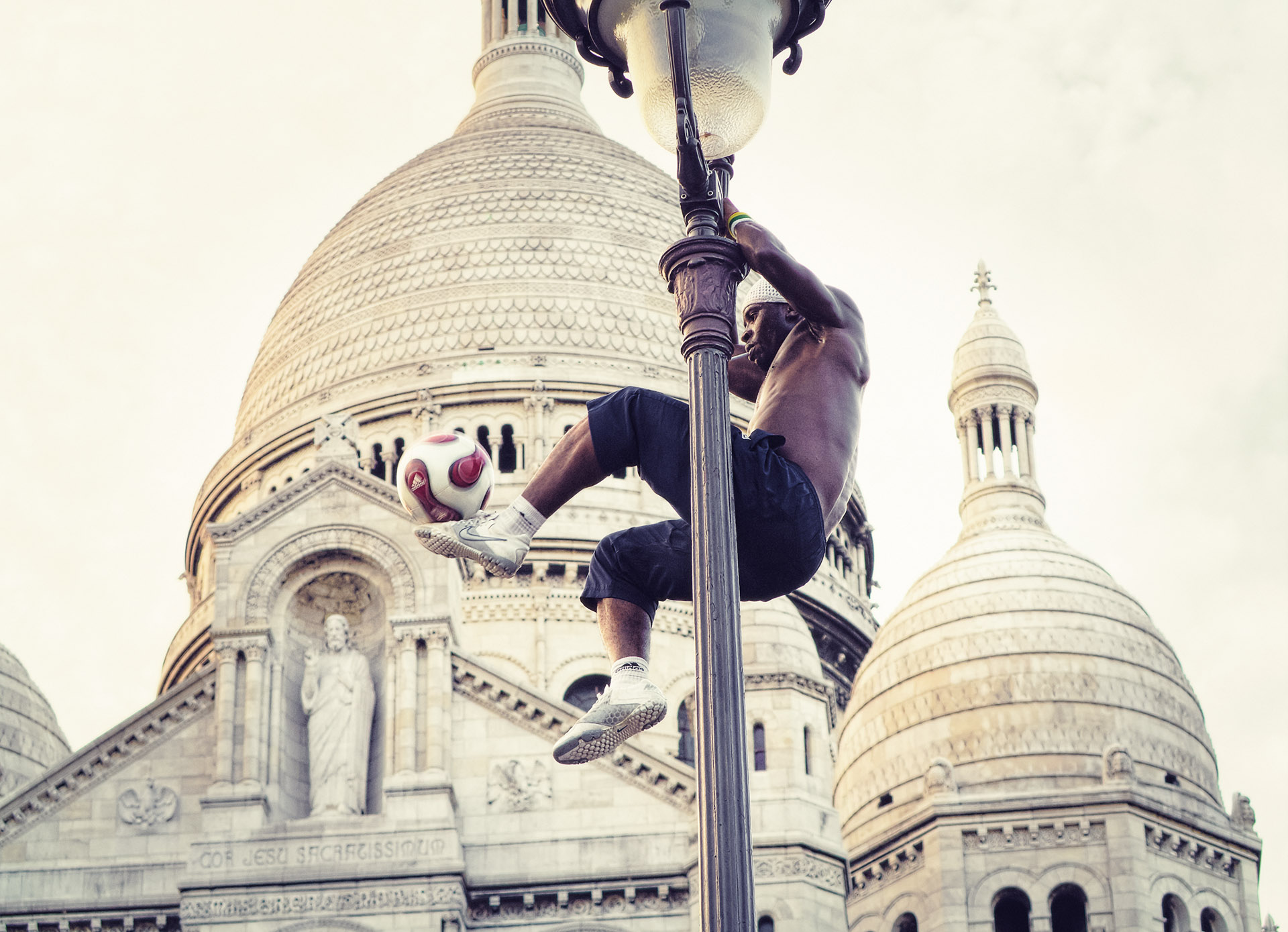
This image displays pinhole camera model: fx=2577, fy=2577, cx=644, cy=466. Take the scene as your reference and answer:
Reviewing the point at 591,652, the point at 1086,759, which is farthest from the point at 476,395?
the point at 1086,759

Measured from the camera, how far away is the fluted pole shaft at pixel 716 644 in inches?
317

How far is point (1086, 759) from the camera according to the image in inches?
1549

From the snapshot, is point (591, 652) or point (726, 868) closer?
point (726, 868)

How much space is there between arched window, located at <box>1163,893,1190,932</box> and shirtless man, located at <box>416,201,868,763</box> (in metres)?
30.1

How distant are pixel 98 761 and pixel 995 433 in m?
23.9

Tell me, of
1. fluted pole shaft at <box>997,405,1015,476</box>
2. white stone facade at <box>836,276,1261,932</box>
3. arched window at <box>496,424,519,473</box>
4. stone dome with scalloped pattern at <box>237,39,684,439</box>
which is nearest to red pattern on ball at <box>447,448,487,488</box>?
white stone facade at <box>836,276,1261,932</box>

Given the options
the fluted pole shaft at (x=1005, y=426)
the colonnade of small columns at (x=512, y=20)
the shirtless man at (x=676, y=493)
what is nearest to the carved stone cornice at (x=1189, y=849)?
the fluted pole shaft at (x=1005, y=426)

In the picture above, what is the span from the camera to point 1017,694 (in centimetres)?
4053

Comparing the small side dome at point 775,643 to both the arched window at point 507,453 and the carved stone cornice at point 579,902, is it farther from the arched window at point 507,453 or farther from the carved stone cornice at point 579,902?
the arched window at point 507,453

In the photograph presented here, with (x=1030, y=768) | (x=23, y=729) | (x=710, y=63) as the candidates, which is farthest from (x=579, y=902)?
(x=710, y=63)

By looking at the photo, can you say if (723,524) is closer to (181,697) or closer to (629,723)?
(629,723)

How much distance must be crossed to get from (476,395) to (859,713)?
10.1 metres

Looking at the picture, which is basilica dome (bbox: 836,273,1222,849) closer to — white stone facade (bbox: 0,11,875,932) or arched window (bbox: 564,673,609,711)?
arched window (bbox: 564,673,609,711)

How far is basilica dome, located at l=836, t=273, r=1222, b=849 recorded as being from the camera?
39.6 m
